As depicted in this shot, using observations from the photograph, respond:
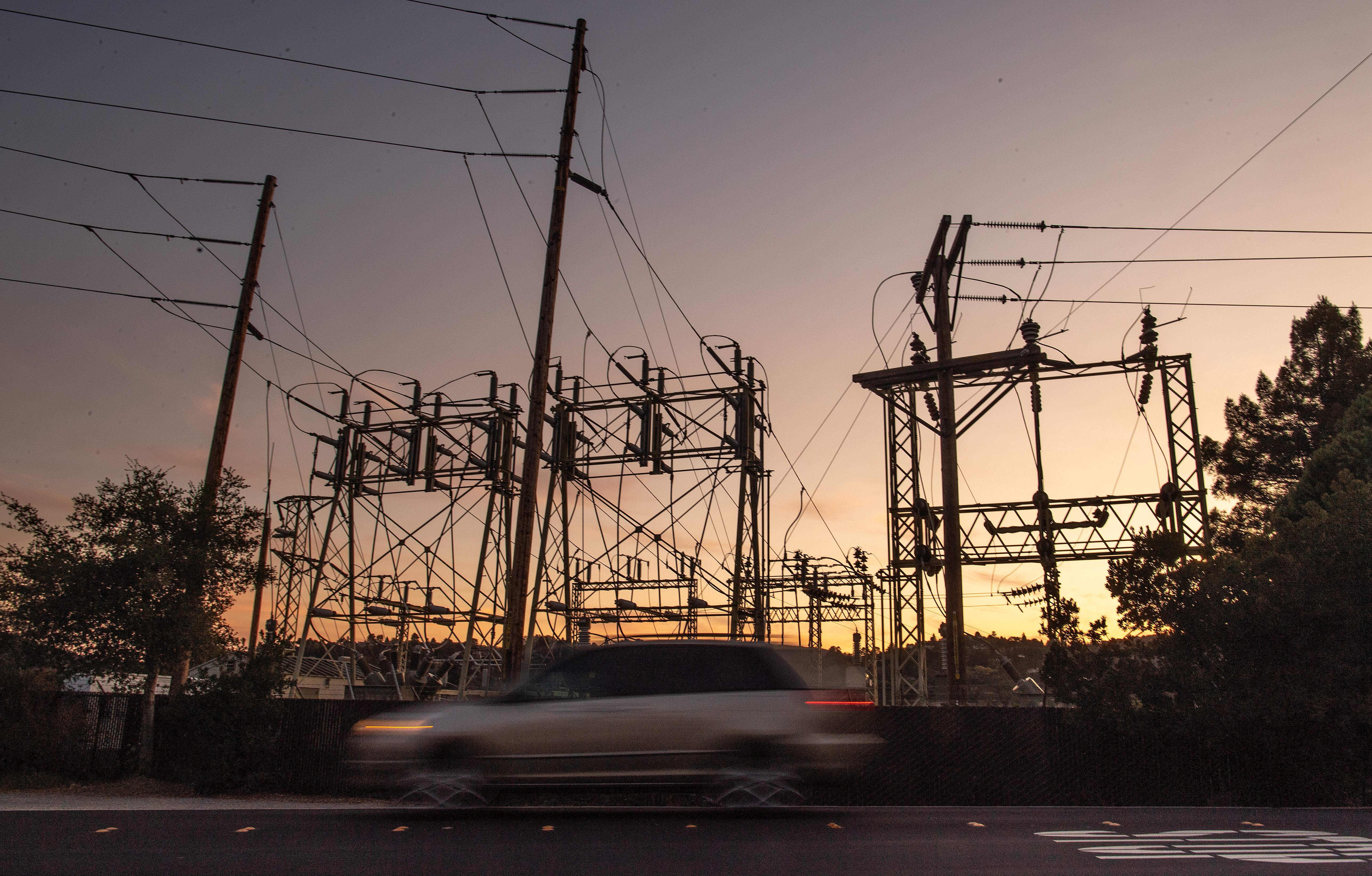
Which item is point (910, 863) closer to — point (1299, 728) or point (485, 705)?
point (485, 705)

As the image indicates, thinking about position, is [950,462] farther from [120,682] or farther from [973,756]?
[120,682]

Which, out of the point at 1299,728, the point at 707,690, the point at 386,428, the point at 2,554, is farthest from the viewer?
the point at 386,428

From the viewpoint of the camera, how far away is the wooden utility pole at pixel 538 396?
512 inches

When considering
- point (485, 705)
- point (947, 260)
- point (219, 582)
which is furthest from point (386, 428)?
point (485, 705)

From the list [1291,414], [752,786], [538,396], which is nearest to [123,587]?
[538,396]

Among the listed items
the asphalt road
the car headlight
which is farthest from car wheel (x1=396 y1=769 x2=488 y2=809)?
the car headlight

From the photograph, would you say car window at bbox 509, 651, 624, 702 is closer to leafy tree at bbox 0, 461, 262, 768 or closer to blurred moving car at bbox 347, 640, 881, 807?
blurred moving car at bbox 347, 640, 881, 807

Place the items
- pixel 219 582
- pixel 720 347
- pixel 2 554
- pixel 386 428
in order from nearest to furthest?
pixel 2 554, pixel 219 582, pixel 720 347, pixel 386 428

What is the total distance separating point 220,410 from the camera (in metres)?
17.3

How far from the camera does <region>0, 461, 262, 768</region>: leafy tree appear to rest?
1488 centimetres

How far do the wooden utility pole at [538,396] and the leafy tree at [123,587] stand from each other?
5.64 meters

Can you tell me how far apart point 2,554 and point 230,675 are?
4101 millimetres

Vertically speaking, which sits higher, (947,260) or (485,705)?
(947,260)

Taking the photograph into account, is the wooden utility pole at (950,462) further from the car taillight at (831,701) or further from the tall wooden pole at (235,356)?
the tall wooden pole at (235,356)
